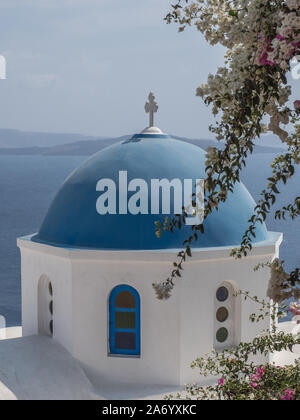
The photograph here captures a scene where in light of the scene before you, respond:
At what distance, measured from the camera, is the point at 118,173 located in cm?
987

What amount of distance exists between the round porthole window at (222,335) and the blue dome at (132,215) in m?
1.43

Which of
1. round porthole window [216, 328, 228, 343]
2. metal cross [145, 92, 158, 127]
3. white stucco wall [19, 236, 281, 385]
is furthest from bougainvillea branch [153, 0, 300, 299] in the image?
metal cross [145, 92, 158, 127]

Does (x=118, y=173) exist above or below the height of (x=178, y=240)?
above

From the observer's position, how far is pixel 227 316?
982 centimetres

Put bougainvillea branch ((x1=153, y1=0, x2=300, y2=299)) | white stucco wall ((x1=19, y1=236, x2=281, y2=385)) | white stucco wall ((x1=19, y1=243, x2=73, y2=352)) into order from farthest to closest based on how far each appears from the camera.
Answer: white stucco wall ((x1=19, y1=243, x2=73, y2=352)), white stucco wall ((x1=19, y1=236, x2=281, y2=385)), bougainvillea branch ((x1=153, y1=0, x2=300, y2=299))

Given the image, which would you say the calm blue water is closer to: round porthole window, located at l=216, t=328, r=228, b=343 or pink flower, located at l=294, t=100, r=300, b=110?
round porthole window, located at l=216, t=328, r=228, b=343

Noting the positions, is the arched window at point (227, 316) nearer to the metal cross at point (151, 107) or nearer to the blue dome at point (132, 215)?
the blue dome at point (132, 215)

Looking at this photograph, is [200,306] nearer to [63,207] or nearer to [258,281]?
[258,281]

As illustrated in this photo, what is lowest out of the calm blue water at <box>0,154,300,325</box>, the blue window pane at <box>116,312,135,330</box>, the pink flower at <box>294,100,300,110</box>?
the calm blue water at <box>0,154,300,325</box>

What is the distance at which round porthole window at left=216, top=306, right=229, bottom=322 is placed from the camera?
9742 millimetres

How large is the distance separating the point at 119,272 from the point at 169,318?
105 centimetres

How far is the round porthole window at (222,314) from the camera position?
32.0 feet
